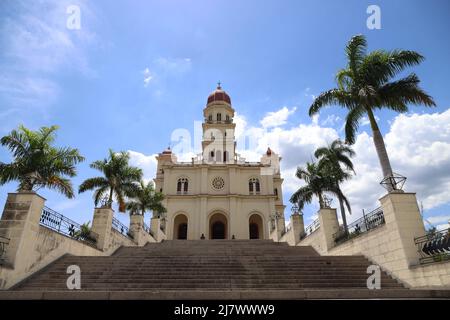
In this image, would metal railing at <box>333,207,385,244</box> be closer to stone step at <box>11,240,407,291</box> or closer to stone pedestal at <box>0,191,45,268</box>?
stone step at <box>11,240,407,291</box>

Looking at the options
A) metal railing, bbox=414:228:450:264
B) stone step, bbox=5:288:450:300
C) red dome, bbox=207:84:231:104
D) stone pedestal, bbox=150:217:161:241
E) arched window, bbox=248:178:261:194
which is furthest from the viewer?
red dome, bbox=207:84:231:104

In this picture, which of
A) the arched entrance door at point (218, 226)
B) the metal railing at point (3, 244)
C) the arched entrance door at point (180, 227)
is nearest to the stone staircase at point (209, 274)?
the metal railing at point (3, 244)

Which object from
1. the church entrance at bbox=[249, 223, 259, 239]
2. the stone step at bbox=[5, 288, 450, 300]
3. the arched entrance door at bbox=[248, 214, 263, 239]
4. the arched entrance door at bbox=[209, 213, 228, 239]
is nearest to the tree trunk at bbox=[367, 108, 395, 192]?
the stone step at bbox=[5, 288, 450, 300]

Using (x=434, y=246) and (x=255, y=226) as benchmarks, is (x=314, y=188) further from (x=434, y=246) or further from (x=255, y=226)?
(x=255, y=226)

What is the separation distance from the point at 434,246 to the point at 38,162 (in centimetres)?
1572

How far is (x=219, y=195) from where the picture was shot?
110 ft

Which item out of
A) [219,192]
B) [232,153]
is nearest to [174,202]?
[219,192]

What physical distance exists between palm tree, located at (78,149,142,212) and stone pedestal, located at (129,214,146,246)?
1391 millimetres

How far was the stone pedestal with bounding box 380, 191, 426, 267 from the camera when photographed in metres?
8.09

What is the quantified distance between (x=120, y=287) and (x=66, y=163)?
7.84 metres

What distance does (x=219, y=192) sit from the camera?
114 ft

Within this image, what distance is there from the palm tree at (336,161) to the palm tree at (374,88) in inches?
297

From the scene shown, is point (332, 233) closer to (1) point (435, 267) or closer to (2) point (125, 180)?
(1) point (435, 267)

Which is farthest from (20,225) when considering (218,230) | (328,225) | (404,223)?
(218,230)
